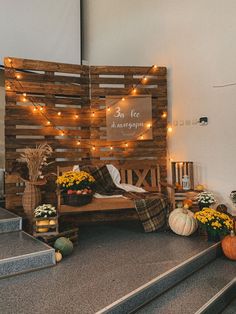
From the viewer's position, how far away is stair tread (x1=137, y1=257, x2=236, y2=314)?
Result: 192 centimetres

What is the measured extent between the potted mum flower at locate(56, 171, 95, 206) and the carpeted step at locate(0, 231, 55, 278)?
0.59 meters

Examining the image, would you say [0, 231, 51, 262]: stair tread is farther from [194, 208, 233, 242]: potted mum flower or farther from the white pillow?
[194, 208, 233, 242]: potted mum flower

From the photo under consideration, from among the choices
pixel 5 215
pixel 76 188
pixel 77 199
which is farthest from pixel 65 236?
pixel 5 215

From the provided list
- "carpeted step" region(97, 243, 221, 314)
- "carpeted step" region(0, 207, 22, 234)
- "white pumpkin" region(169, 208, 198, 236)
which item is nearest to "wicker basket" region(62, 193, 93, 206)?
"carpeted step" region(0, 207, 22, 234)

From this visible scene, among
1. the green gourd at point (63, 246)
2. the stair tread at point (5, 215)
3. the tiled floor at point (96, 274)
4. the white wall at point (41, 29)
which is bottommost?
the tiled floor at point (96, 274)

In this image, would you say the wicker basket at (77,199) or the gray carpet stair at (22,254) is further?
the wicker basket at (77,199)

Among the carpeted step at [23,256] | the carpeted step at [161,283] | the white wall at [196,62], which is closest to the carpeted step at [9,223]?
the carpeted step at [23,256]

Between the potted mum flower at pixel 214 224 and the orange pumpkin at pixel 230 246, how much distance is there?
0.12 metres

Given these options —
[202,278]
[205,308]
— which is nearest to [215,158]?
[202,278]

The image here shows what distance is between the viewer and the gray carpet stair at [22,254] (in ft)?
7.06

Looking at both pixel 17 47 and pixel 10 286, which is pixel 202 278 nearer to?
pixel 10 286

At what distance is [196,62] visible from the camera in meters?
3.84

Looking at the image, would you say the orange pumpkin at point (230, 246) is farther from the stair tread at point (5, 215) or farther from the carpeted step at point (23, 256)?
the stair tread at point (5, 215)

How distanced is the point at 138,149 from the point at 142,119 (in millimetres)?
471
